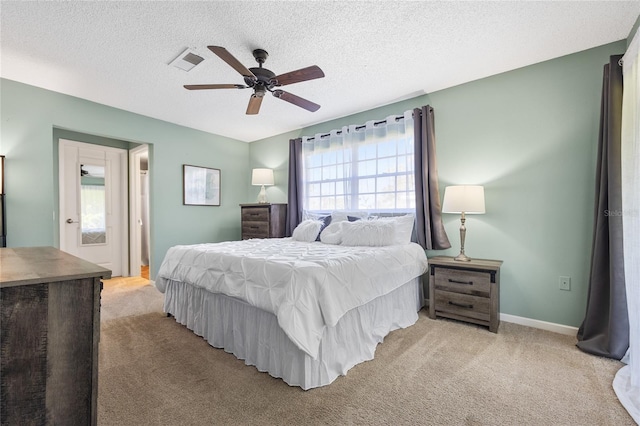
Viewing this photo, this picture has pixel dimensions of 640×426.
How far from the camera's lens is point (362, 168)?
3.89 metres

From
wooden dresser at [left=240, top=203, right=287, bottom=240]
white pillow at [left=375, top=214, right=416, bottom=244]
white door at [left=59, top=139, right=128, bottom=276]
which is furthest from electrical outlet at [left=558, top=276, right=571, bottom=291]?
white door at [left=59, top=139, right=128, bottom=276]

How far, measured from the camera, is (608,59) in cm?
241

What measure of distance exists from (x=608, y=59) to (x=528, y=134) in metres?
0.77

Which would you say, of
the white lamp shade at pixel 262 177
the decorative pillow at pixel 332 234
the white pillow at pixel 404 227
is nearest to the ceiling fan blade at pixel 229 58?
the decorative pillow at pixel 332 234

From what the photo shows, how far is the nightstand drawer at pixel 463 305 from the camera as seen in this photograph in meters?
2.61

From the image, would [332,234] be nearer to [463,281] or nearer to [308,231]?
[308,231]

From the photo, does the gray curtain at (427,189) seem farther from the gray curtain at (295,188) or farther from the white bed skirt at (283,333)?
the gray curtain at (295,188)

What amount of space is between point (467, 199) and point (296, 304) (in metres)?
2.01

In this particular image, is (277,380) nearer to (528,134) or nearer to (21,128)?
(528,134)

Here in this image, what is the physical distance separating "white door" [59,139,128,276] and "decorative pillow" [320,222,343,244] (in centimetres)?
380

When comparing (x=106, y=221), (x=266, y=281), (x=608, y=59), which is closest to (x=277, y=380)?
(x=266, y=281)

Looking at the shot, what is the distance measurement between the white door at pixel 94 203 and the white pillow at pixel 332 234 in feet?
12.4

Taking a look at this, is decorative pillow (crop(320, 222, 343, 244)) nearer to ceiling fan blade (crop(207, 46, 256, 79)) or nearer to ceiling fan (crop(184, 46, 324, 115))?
ceiling fan (crop(184, 46, 324, 115))

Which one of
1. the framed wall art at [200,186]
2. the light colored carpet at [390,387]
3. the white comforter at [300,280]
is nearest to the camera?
the light colored carpet at [390,387]
